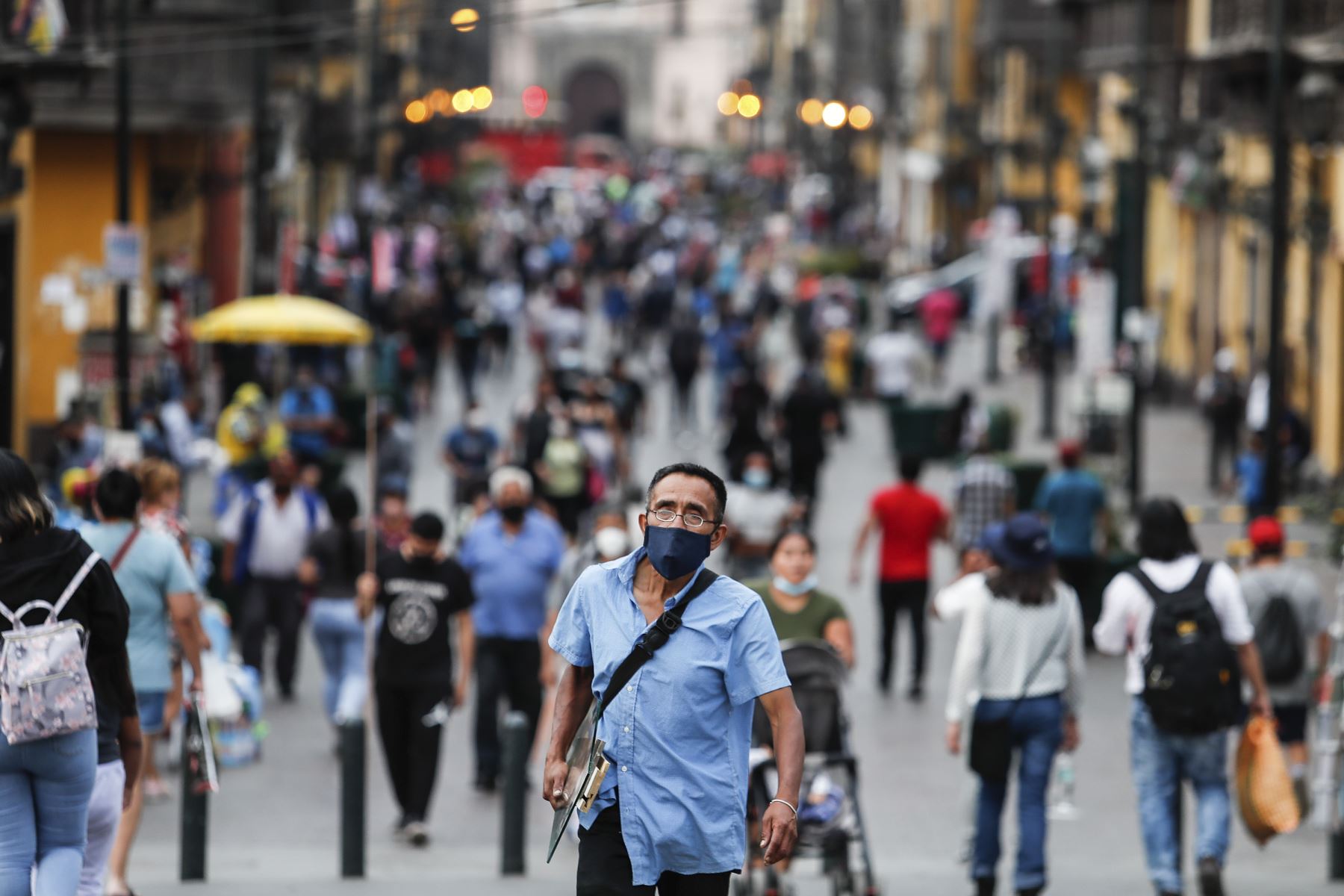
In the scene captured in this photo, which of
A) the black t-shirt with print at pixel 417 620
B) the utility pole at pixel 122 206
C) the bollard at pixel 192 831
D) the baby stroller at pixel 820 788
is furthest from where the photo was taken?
the utility pole at pixel 122 206

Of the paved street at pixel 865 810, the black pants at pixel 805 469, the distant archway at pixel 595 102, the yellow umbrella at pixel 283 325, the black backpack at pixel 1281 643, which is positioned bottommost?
the paved street at pixel 865 810

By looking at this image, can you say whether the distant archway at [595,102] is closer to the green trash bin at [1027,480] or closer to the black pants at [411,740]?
the green trash bin at [1027,480]

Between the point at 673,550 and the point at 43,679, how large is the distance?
5.83 feet

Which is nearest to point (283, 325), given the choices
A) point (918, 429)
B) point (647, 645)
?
point (918, 429)

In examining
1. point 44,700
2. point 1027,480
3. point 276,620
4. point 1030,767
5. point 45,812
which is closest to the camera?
point 44,700

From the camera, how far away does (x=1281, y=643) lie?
11.2 m

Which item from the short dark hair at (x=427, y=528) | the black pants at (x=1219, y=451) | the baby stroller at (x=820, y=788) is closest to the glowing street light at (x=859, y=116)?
the black pants at (x=1219, y=451)

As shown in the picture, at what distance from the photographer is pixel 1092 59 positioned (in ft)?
126

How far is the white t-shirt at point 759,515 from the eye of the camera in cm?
1606

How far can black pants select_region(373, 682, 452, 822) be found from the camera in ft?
36.8

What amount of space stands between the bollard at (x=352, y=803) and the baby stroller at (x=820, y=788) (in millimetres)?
1677

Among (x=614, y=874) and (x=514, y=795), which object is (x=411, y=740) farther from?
(x=614, y=874)

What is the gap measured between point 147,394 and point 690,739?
1657 cm

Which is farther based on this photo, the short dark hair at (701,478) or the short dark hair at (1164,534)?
the short dark hair at (1164,534)
